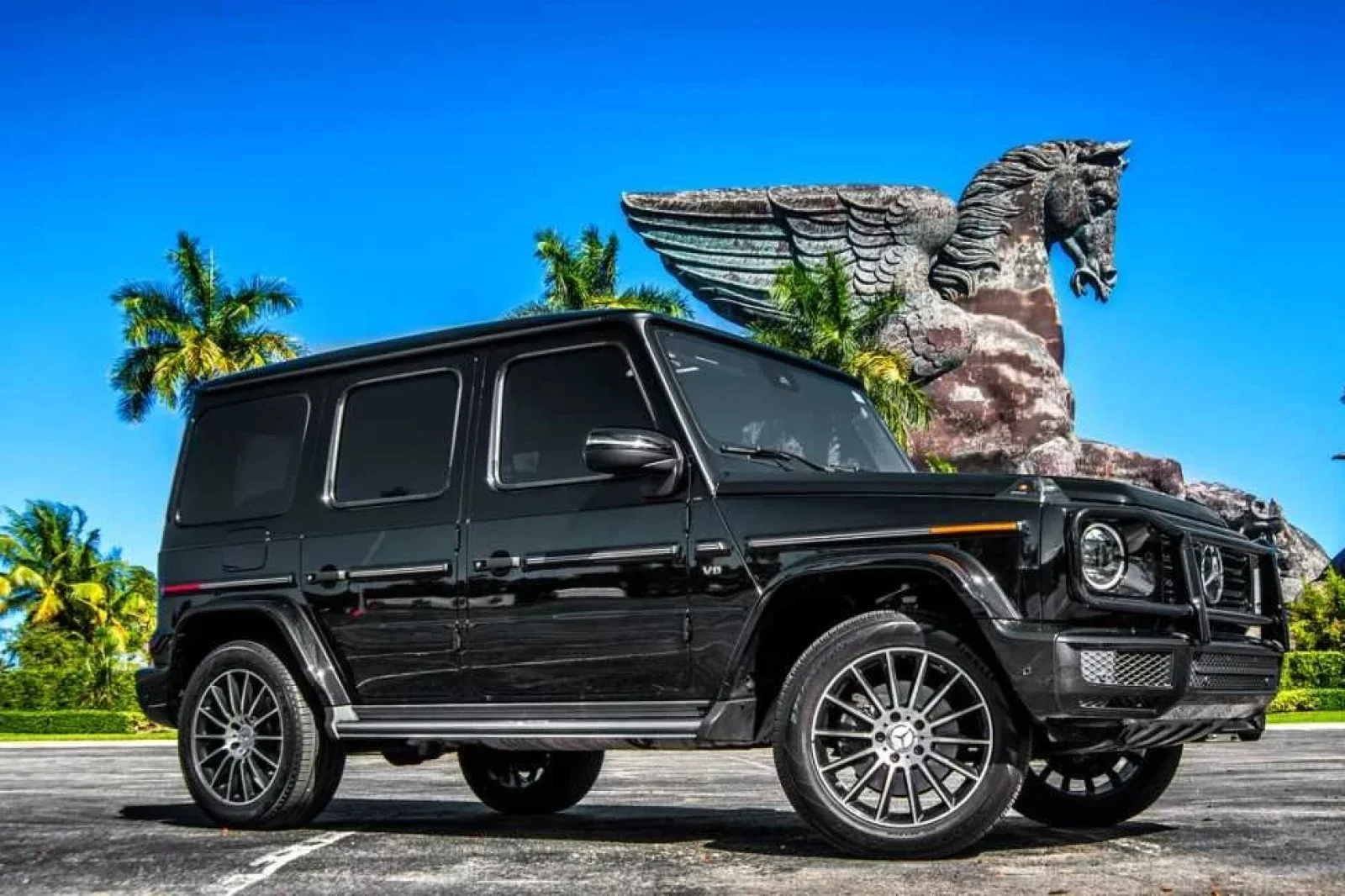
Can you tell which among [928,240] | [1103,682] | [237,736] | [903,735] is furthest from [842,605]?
[928,240]

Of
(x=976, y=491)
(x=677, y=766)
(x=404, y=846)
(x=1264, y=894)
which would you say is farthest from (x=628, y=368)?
(x=677, y=766)

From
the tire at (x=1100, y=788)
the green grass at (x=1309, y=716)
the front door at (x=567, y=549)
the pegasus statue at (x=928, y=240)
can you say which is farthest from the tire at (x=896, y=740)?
the pegasus statue at (x=928, y=240)

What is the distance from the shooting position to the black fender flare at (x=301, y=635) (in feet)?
23.1

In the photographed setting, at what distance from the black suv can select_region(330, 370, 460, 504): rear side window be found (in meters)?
0.02

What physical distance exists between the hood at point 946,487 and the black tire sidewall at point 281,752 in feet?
8.25

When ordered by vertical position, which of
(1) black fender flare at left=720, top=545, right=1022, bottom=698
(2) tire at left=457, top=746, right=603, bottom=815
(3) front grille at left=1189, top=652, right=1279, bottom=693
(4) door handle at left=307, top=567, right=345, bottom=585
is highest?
(4) door handle at left=307, top=567, right=345, bottom=585

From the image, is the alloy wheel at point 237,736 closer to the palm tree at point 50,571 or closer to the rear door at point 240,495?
the rear door at point 240,495

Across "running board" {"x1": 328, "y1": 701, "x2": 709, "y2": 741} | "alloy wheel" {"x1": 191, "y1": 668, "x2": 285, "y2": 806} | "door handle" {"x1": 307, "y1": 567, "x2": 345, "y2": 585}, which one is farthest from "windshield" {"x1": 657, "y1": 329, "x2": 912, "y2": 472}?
"alloy wheel" {"x1": 191, "y1": 668, "x2": 285, "y2": 806}

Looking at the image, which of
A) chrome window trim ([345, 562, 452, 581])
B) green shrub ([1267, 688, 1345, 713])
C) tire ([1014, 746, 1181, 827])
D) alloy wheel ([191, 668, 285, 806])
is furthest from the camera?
green shrub ([1267, 688, 1345, 713])

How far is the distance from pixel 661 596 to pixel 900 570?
105cm

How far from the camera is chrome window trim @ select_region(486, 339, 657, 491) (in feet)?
20.9

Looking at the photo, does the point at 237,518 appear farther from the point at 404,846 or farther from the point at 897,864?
the point at 897,864

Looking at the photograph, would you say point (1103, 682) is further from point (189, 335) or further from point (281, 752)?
point (189, 335)

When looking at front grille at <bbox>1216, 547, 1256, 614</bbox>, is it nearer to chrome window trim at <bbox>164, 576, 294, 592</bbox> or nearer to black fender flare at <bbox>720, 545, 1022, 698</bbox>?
black fender flare at <bbox>720, 545, 1022, 698</bbox>
